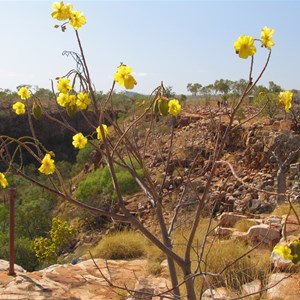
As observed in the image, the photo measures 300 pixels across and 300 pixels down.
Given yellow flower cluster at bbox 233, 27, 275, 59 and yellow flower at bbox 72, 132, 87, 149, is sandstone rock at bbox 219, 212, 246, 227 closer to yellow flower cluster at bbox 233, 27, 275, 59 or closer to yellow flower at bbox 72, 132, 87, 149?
yellow flower at bbox 72, 132, 87, 149

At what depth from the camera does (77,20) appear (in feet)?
5.08

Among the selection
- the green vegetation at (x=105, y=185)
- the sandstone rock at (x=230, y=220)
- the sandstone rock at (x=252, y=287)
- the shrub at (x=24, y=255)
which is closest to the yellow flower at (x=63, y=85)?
the sandstone rock at (x=252, y=287)

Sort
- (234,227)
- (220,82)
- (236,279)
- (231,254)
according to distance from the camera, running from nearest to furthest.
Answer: (236,279), (231,254), (234,227), (220,82)

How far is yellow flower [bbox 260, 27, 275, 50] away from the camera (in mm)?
1364

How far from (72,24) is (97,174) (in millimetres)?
14023

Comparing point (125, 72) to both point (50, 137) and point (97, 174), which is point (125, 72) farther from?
point (50, 137)

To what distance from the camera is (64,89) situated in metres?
1.75

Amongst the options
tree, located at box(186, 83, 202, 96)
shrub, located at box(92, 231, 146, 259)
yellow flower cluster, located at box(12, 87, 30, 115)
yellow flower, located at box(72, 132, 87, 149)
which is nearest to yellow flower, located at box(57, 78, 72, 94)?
yellow flower, located at box(72, 132, 87, 149)

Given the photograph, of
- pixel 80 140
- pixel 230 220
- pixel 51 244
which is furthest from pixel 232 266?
pixel 51 244

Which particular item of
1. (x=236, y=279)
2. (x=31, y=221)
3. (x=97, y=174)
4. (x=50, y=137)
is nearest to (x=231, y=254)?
(x=236, y=279)

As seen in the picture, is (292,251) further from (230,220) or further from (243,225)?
(230,220)

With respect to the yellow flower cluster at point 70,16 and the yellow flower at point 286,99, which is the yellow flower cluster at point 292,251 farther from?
the yellow flower cluster at point 70,16

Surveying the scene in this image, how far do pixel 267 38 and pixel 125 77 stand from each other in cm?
47

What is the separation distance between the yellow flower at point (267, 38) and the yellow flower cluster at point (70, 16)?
63 cm
